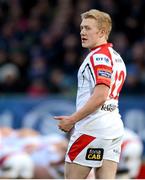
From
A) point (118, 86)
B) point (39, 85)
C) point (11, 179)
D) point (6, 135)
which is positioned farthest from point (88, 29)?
point (39, 85)

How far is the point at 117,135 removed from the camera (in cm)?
562

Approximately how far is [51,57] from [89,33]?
907 centimetres

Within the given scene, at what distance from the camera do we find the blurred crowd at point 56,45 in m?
13.8

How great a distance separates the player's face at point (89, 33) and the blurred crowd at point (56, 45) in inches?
300

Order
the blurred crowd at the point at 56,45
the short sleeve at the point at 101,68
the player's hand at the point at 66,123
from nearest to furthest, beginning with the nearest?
1. the player's hand at the point at 66,123
2. the short sleeve at the point at 101,68
3. the blurred crowd at the point at 56,45

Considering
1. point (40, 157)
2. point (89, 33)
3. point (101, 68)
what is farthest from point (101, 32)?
point (40, 157)

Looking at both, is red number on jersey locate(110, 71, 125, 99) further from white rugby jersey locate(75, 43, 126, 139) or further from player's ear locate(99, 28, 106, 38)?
player's ear locate(99, 28, 106, 38)

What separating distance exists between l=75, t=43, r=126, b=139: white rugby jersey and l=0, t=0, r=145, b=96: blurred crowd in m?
7.62

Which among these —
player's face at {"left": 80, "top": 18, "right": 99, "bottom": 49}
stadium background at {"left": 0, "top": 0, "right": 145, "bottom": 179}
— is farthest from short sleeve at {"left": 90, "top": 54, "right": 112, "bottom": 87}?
stadium background at {"left": 0, "top": 0, "right": 145, "bottom": 179}

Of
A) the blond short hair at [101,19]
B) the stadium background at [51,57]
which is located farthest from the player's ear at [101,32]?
the stadium background at [51,57]

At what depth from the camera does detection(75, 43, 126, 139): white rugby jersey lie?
5.53 meters

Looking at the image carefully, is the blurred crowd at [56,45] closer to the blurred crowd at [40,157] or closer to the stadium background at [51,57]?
the stadium background at [51,57]

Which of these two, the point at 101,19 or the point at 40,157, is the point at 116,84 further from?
the point at 40,157

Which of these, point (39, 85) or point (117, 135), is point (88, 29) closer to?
point (117, 135)
